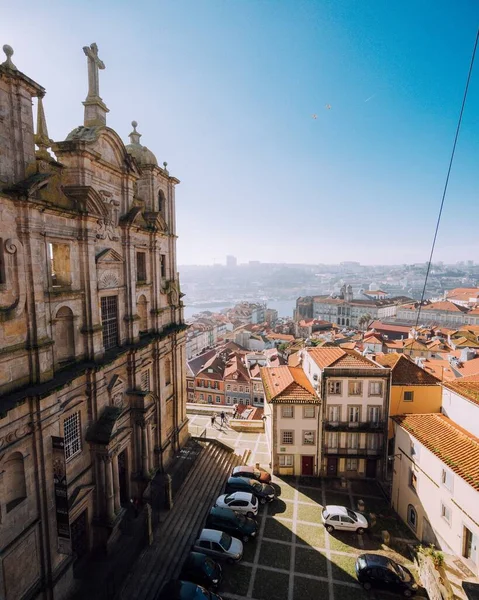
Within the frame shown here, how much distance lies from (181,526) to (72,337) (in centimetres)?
1462

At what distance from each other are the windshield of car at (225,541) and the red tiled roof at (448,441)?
46.2 ft

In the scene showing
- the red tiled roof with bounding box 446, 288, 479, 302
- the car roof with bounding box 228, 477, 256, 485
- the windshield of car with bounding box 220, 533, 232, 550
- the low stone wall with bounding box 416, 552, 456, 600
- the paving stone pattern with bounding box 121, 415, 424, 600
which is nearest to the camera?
the low stone wall with bounding box 416, 552, 456, 600

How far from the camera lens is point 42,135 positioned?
655 inches

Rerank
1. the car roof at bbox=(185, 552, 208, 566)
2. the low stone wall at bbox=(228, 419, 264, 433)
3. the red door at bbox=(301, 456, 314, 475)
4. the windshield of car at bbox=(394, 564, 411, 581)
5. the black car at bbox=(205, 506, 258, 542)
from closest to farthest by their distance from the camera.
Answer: the car roof at bbox=(185, 552, 208, 566)
the windshield of car at bbox=(394, 564, 411, 581)
the black car at bbox=(205, 506, 258, 542)
the red door at bbox=(301, 456, 314, 475)
the low stone wall at bbox=(228, 419, 264, 433)

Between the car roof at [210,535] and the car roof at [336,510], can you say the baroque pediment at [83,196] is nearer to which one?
the car roof at [210,535]

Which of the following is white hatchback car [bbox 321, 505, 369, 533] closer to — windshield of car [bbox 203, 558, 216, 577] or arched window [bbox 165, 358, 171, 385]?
windshield of car [bbox 203, 558, 216, 577]

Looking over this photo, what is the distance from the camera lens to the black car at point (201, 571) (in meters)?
17.8

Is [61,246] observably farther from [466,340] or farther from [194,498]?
[466,340]

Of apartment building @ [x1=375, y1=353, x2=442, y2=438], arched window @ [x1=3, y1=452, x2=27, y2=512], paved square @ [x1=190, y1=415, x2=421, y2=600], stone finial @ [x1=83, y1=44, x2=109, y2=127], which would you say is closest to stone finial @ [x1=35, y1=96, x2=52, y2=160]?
stone finial @ [x1=83, y1=44, x2=109, y2=127]

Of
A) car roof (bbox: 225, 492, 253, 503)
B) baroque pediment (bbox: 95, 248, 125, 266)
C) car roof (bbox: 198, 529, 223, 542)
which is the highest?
baroque pediment (bbox: 95, 248, 125, 266)

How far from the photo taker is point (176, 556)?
1956 centimetres

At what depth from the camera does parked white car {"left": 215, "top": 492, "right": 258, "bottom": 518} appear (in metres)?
23.8

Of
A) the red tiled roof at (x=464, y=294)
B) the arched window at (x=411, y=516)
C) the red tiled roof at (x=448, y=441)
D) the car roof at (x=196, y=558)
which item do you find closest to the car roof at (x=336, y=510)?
the arched window at (x=411, y=516)

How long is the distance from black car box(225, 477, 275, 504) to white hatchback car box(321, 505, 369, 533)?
14.8ft
